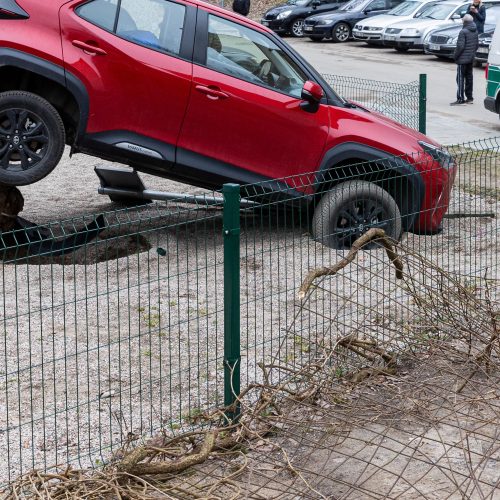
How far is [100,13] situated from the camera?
30.0 feet

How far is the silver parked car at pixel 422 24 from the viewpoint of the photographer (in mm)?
29047

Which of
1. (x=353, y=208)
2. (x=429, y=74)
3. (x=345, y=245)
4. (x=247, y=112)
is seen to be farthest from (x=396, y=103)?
(x=429, y=74)

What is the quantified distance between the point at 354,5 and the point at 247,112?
1002 inches

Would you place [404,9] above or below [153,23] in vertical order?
below

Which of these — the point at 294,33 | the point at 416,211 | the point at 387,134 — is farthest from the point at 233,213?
the point at 294,33

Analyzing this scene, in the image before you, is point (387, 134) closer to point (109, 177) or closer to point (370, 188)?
point (370, 188)

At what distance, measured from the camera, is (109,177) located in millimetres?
10711

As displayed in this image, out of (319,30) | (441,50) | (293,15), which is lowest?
(319,30)

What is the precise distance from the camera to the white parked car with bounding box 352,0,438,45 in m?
30.8

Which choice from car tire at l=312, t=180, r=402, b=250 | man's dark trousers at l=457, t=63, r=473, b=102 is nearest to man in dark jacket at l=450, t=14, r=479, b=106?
man's dark trousers at l=457, t=63, r=473, b=102

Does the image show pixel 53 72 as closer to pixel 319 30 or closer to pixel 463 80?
pixel 463 80

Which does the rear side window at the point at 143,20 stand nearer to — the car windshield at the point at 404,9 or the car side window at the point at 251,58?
the car side window at the point at 251,58

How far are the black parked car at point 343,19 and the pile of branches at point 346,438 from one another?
26593 millimetres

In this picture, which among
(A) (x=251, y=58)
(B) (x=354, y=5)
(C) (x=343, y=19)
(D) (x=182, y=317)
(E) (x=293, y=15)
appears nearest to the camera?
(D) (x=182, y=317)
